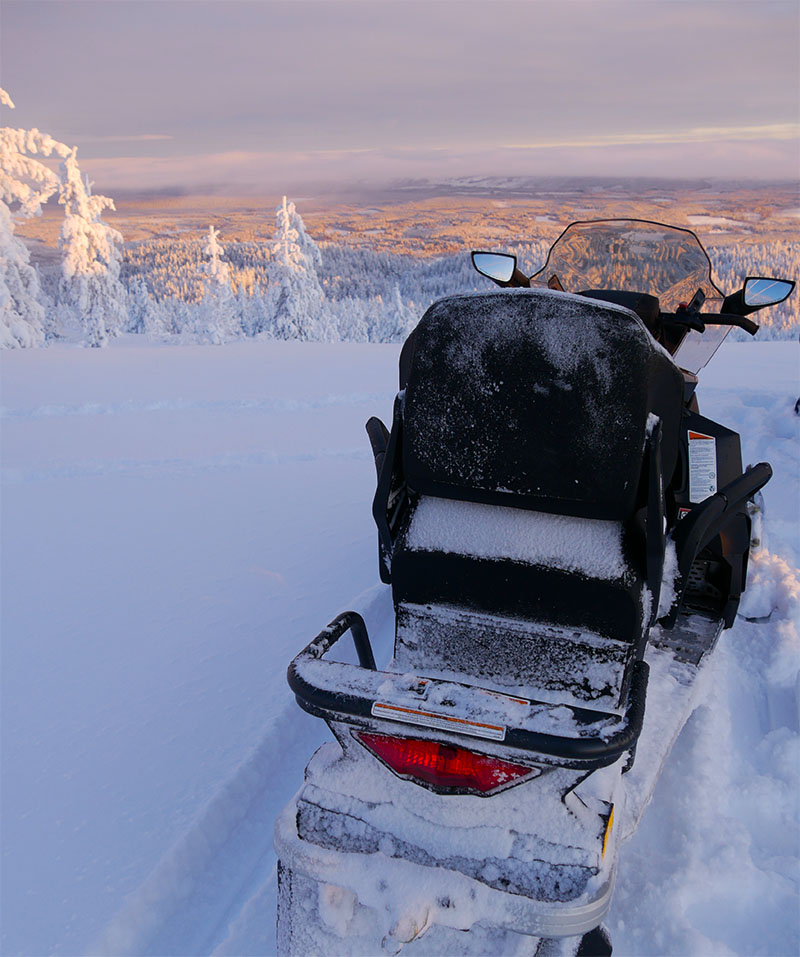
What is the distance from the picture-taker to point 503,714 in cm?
154

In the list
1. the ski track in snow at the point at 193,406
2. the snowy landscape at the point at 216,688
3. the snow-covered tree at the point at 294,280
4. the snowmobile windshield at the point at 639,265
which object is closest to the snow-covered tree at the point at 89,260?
the snow-covered tree at the point at 294,280

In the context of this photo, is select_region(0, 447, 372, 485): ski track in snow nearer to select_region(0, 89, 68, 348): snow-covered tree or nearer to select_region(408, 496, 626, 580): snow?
select_region(408, 496, 626, 580): snow

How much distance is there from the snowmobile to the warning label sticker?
335 mm

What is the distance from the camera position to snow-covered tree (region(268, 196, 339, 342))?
100ft

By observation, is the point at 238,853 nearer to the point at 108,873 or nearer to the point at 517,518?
the point at 108,873

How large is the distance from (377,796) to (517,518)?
2.71 feet

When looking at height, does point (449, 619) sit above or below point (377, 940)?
above

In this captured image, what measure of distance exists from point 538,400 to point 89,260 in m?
30.6

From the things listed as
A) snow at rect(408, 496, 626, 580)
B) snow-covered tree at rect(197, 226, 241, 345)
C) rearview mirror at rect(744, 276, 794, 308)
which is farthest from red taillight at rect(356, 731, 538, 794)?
snow-covered tree at rect(197, 226, 241, 345)

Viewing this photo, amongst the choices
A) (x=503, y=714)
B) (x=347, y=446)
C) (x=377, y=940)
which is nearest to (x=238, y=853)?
(x=377, y=940)

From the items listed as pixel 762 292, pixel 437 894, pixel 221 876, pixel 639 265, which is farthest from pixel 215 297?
pixel 437 894

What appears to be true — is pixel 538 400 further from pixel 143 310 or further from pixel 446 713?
pixel 143 310

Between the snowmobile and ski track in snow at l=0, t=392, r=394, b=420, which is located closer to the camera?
the snowmobile

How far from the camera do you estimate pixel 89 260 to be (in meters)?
28.1
